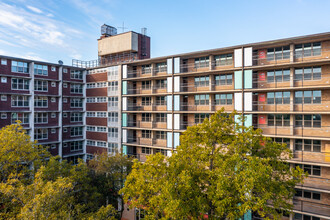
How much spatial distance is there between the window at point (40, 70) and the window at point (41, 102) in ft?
11.0

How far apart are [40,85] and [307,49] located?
32.6m

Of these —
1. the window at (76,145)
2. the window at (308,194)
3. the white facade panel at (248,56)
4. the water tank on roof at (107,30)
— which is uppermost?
the water tank on roof at (107,30)

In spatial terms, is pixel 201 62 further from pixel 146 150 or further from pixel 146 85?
pixel 146 150

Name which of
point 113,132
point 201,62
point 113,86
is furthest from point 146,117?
point 201,62

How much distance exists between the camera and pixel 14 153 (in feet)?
65.4

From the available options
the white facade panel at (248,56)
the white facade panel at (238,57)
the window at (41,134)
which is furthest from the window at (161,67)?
the window at (41,134)

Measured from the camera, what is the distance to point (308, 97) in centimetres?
2170

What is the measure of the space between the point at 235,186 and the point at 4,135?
19015mm

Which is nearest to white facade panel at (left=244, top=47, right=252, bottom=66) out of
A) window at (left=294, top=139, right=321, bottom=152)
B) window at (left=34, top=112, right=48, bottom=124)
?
window at (left=294, top=139, right=321, bottom=152)

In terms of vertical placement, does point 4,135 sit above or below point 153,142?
above

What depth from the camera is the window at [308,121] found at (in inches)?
840

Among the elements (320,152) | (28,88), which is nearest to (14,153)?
(28,88)

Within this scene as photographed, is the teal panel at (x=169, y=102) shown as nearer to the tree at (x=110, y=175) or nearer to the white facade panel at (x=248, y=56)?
the tree at (x=110, y=175)

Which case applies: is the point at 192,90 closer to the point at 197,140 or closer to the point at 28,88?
the point at 197,140
